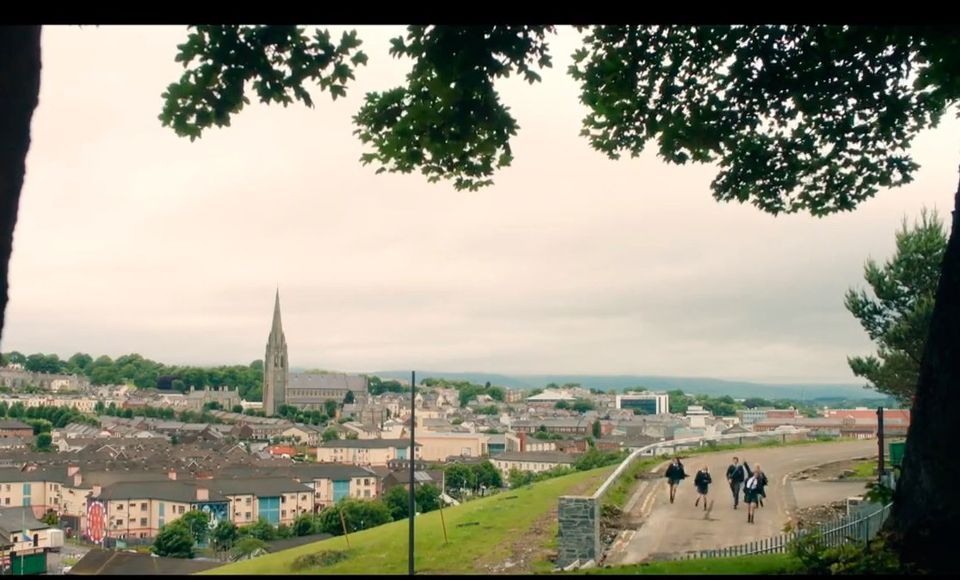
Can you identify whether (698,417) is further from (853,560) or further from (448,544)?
(853,560)

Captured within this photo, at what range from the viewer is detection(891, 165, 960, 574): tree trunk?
5516mm

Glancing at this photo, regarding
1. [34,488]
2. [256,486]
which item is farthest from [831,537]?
[256,486]

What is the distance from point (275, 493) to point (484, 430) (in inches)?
1634

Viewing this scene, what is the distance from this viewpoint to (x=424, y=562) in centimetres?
1560

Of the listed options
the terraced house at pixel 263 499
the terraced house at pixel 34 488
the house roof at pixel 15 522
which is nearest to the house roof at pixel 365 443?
the terraced house at pixel 263 499

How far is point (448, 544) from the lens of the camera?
1692 cm

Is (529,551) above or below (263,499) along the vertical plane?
above

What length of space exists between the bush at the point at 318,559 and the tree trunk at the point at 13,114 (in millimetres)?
10782

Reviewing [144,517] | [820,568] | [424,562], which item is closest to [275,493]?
[144,517]

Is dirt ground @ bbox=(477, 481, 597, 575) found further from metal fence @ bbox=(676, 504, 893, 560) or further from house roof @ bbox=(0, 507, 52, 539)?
house roof @ bbox=(0, 507, 52, 539)

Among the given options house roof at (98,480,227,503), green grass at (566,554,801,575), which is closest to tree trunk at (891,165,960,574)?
green grass at (566,554,801,575)

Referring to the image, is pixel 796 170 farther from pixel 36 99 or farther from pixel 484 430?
A: pixel 484 430

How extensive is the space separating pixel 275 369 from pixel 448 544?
1989 inches

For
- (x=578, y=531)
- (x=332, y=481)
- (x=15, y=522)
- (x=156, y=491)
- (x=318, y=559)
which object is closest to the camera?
(x=578, y=531)
